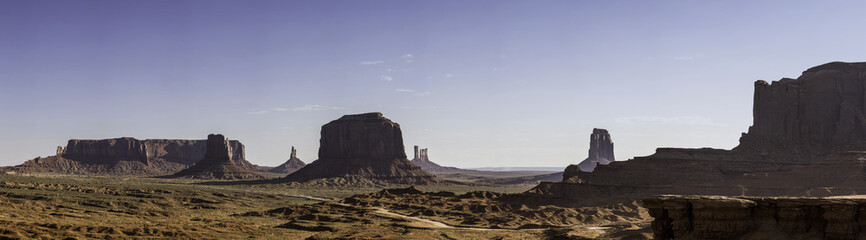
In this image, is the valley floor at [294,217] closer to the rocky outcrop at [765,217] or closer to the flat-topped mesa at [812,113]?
the rocky outcrop at [765,217]

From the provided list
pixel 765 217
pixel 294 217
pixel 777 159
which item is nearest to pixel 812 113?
pixel 777 159

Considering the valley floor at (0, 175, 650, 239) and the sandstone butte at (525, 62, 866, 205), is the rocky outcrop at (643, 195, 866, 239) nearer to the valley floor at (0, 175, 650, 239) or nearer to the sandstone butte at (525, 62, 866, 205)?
the valley floor at (0, 175, 650, 239)

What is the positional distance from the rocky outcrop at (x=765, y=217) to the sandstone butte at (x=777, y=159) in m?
51.2

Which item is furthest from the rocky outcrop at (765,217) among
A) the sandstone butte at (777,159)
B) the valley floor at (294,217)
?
the sandstone butte at (777,159)

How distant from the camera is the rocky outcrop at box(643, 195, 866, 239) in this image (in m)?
28.5

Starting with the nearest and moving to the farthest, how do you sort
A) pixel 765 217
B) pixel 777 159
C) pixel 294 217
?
pixel 765 217 → pixel 294 217 → pixel 777 159

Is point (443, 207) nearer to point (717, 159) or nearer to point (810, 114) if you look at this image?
point (717, 159)

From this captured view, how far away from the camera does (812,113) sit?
330 ft

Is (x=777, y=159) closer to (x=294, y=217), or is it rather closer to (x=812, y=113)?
(x=812, y=113)

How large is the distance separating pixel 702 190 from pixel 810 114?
30.4 metres

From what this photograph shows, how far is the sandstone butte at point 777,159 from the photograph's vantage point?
8069 centimetres

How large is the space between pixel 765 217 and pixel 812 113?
8213 cm

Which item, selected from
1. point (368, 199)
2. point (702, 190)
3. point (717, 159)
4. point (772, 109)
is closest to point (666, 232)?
point (702, 190)

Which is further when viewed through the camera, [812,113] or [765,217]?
[812,113]
